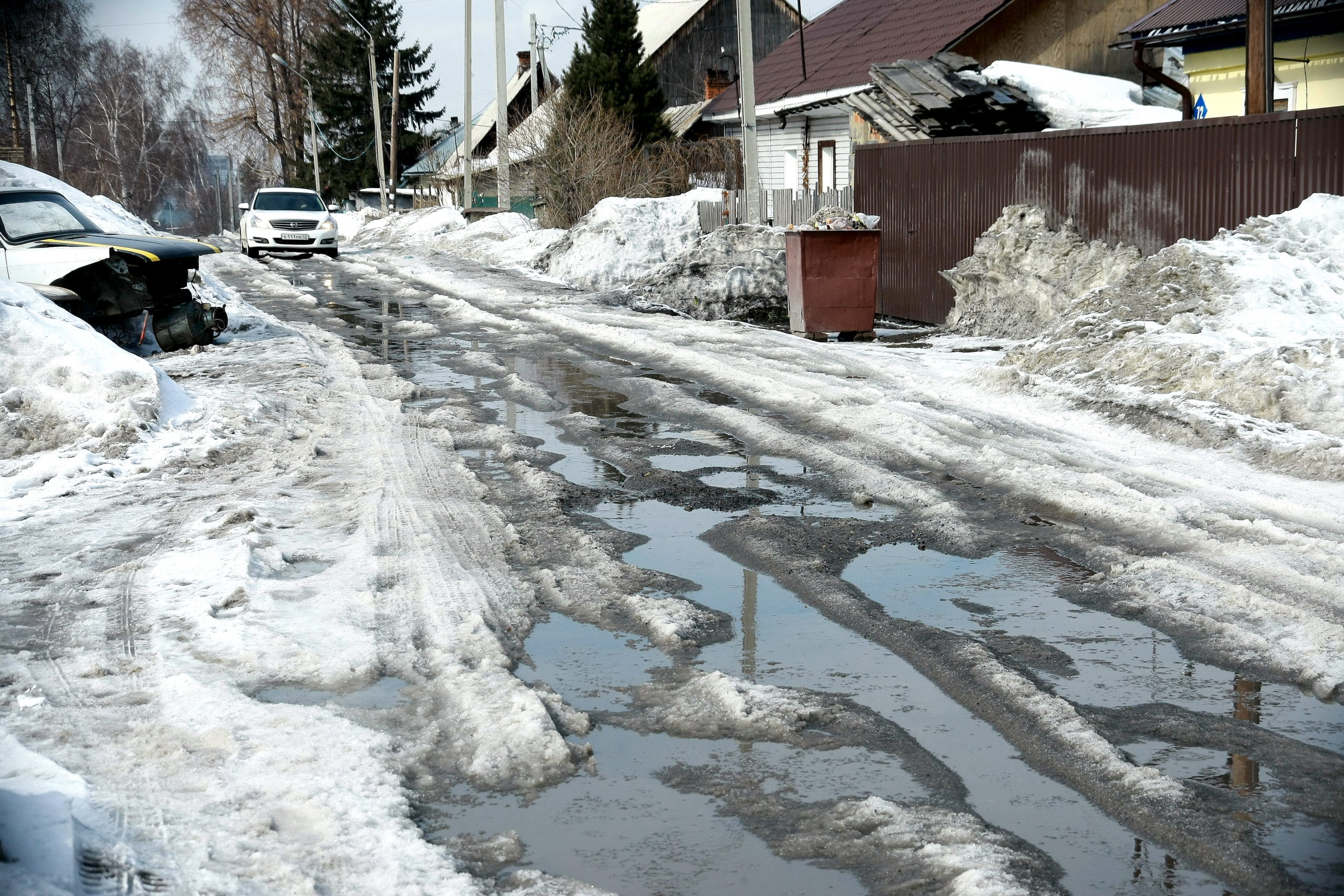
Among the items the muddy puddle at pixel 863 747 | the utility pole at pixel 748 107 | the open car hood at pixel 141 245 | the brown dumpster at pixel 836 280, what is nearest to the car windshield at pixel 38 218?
the open car hood at pixel 141 245

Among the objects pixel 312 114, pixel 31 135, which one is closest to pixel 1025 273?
pixel 31 135

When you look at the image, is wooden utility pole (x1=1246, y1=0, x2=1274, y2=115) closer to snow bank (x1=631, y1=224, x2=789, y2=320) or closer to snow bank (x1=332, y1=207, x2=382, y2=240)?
snow bank (x1=631, y1=224, x2=789, y2=320)

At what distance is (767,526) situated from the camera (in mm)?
6363

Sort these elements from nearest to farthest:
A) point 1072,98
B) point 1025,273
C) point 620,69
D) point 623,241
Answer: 1. point 1025,273
2. point 1072,98
3. point 623,241
4. point 620,69

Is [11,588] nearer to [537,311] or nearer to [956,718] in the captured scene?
[956,718]

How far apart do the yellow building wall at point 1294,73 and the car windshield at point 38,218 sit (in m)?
13.5

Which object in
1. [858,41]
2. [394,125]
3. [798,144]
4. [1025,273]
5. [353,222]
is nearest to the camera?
[1025,273]

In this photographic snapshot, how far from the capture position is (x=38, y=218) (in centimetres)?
1300

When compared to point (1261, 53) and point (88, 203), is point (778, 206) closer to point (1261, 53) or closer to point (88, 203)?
point (1261, 53)

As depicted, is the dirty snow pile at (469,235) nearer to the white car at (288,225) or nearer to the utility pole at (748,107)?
the white car at (288,225)

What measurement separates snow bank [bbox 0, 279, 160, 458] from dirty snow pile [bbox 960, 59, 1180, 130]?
16392mm

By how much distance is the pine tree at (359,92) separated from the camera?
66250 mm

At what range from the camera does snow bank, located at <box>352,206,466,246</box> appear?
39.3 m

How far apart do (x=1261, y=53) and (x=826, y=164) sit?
784 inches
